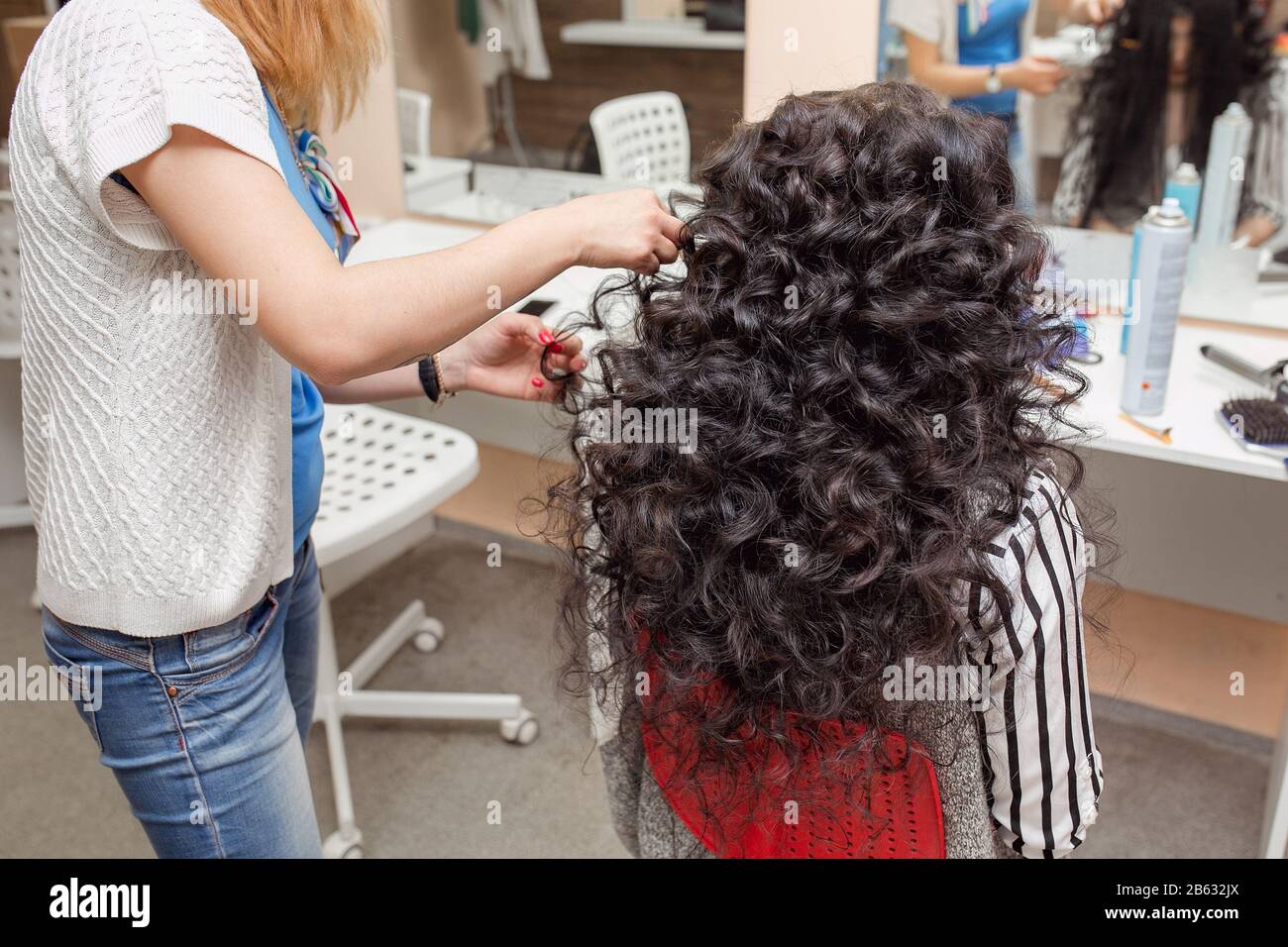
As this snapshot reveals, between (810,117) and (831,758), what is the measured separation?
487mm

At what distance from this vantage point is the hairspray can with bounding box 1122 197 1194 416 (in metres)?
Result: 1.38

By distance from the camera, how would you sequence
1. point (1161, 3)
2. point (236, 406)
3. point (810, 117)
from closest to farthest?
point (810, 117) < point (236, 406) < point (1161, 3)

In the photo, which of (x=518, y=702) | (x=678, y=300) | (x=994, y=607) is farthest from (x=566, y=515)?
(x=518, y=702)

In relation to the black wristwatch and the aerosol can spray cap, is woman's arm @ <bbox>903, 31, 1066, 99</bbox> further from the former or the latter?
the black wristwatch

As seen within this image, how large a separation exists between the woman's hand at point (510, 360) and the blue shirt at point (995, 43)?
95 cm

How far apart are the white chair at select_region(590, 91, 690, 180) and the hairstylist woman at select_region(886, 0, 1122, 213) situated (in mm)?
465

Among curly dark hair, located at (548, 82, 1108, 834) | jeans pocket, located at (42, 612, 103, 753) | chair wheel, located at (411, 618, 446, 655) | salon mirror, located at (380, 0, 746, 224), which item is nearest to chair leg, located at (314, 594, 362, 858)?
chair wheel, located at (411, 618, 446, 655)

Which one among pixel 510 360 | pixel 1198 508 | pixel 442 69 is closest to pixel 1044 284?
pixel 1198 508

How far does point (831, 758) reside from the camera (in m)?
0.85

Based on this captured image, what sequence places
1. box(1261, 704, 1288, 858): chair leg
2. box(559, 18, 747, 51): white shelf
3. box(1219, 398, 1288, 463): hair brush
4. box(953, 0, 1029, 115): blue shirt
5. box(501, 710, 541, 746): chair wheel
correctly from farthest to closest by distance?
box(501, 710, 541, 746): chair wheel, box(559, 18, 747, 51): white shelf, box(953, 0, 1029, 115): blue shirt, box(1261, 704, 1288, 858): chair leg, box(1219, 398, 1288, 463): hair brush

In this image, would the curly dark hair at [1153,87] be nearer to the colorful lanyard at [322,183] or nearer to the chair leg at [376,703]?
the colorful lanyard at [322,183]

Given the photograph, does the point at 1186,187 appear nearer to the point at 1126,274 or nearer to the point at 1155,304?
the point at 1126,274
